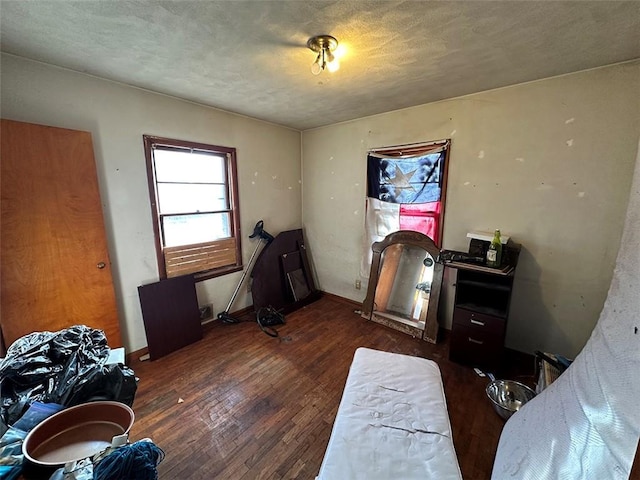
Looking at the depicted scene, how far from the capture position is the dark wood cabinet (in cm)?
206

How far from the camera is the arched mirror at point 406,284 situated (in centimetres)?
268

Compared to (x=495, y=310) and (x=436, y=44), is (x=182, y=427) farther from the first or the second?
(x=436, y=44)

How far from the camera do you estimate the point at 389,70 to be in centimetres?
185

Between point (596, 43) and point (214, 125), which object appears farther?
point (214, 125)

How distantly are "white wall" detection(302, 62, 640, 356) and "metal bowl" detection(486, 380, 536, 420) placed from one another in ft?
1.87

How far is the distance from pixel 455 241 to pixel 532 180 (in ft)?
2.62

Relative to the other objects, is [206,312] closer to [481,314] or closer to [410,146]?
[481,314]

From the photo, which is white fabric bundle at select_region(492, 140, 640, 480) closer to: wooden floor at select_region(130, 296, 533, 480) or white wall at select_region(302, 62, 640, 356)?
wooden floor at select_region(130, 296, 533, 480)

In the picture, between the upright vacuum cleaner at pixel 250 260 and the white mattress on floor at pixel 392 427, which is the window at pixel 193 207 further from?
the white mattress on floor at pixel 392 427

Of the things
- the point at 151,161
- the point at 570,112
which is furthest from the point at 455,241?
the point at 151,161

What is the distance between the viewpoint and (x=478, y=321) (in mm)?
2133

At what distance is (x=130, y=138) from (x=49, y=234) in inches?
37.8

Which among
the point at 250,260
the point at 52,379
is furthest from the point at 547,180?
the point at 52,379

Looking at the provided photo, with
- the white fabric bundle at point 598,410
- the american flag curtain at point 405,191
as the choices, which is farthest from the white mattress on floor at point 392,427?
the american flag curtain at point 405,191
